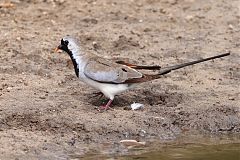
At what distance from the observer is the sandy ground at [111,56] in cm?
841

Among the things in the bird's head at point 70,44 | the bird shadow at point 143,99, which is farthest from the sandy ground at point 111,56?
the bird's head at point 70,44

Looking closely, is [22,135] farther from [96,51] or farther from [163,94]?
[96,51]

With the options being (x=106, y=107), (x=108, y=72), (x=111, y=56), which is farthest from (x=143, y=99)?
(x=111, y=56)

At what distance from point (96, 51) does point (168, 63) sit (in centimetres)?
93

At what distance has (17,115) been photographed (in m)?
8.53

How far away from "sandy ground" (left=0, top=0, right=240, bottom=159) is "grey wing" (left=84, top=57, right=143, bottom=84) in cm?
37

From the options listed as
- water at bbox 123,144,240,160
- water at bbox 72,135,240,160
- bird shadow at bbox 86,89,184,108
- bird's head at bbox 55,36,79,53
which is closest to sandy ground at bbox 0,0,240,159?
bird shadow at bbox 86,89,184,108

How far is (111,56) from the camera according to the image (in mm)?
10625

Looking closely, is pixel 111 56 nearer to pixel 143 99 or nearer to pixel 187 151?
pixel 143 99

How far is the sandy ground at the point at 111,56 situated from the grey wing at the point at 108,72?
1.21 ft

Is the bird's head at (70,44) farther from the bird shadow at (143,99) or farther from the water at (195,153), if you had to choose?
the water at (195,153)

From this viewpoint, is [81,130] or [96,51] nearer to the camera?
[81,130]

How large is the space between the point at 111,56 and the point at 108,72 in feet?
6.22

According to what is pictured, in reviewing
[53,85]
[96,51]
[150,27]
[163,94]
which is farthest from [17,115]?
[150,27]
